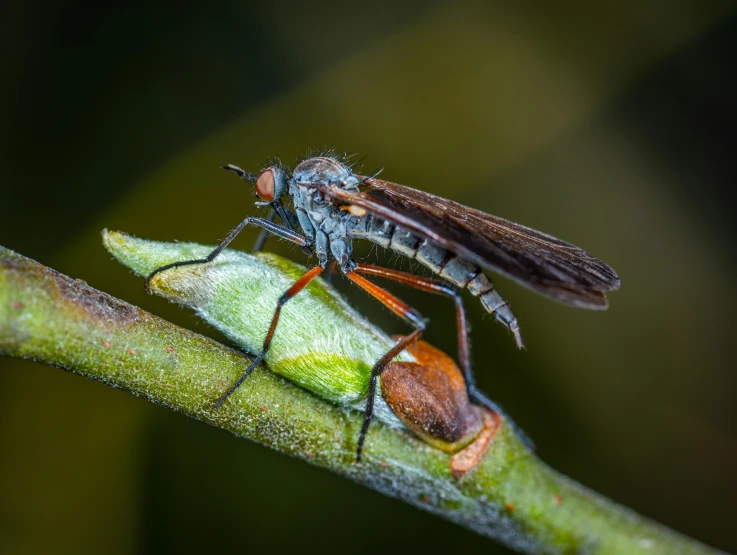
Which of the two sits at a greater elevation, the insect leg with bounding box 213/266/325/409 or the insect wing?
the insect wing

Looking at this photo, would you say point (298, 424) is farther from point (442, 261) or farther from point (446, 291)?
point (442, 261)

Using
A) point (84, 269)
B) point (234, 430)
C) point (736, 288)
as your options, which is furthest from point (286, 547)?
point (736, 288)

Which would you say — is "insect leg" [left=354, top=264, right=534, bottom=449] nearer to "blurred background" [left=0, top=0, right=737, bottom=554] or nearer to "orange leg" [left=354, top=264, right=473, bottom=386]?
"orange leg" [left=354, top=264, right=473, bottom=386]

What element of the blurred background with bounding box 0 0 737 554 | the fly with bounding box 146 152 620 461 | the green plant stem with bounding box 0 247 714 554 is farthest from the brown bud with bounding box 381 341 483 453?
the blurred background with bounding box 0 0 737 554

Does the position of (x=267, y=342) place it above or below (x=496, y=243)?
below

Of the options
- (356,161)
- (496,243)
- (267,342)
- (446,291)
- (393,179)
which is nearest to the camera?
(267,342)

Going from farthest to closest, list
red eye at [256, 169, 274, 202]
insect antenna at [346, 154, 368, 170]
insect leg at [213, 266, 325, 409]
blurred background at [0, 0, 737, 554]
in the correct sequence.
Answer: insect antenna at [346, 154, 368, 170]
red eye at [256, 169, 274, 202]
blurred background at [0, 0, 737, 554]
insect leg at [213, 266, 325, 409]

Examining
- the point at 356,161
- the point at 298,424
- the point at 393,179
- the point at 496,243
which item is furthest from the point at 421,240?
the point at 298,424
